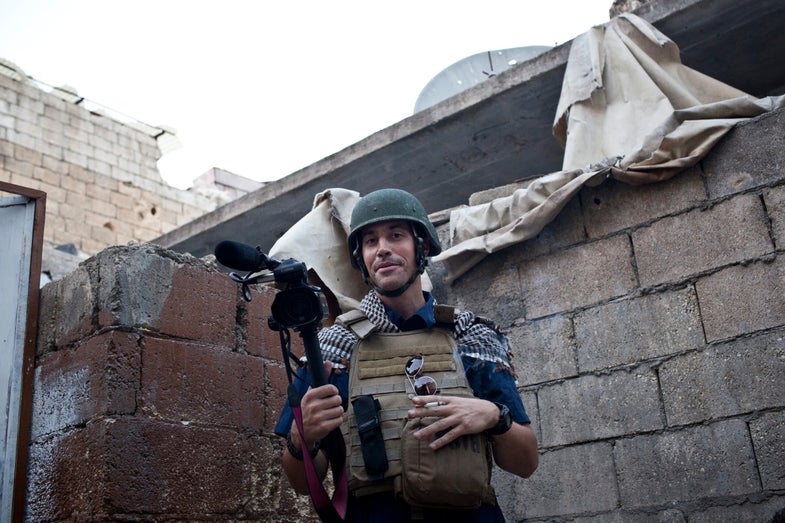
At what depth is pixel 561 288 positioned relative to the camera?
427 centimetres

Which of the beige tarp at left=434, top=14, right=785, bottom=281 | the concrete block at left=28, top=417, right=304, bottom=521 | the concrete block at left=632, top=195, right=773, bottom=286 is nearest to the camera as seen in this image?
the concrete block at left=28, top=417, right=304, bottom=521

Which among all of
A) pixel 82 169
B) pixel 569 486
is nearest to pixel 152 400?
pixel 569 486

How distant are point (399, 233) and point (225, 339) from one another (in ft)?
3.57

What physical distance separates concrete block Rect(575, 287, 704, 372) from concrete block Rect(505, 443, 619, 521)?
44 centimetres

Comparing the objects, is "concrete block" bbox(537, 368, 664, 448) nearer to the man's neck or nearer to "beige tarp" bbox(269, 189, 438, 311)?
"beige tarp" bbox(269, 189, 438, 311)

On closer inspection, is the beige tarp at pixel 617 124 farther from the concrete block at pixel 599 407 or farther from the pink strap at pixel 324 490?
the pink strap at pixel 324 490

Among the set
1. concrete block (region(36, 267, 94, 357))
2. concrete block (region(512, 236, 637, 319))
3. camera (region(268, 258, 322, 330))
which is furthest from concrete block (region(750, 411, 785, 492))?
concrete block (region(36, 267, 94, 357))

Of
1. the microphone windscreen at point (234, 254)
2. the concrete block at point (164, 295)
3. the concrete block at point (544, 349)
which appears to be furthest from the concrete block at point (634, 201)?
the microphone windscreen at point (234, 254)

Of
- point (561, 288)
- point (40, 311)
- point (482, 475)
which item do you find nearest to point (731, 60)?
point (561, 288)

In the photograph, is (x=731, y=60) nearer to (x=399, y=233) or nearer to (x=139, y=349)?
(x=399, y=233)

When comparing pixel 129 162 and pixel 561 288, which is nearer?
pixel 561 288

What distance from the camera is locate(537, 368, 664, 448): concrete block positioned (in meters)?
3.79

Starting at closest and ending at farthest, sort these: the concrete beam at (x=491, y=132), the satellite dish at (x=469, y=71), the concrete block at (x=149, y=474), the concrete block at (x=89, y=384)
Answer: the concrete block at (x=149, y=474), the concrete block at (x=89, y=384), the concrete beam at (x=491, y=132), the satellite dish at (x=469, y=71)

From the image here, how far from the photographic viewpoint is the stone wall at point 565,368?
2949 millimetres
